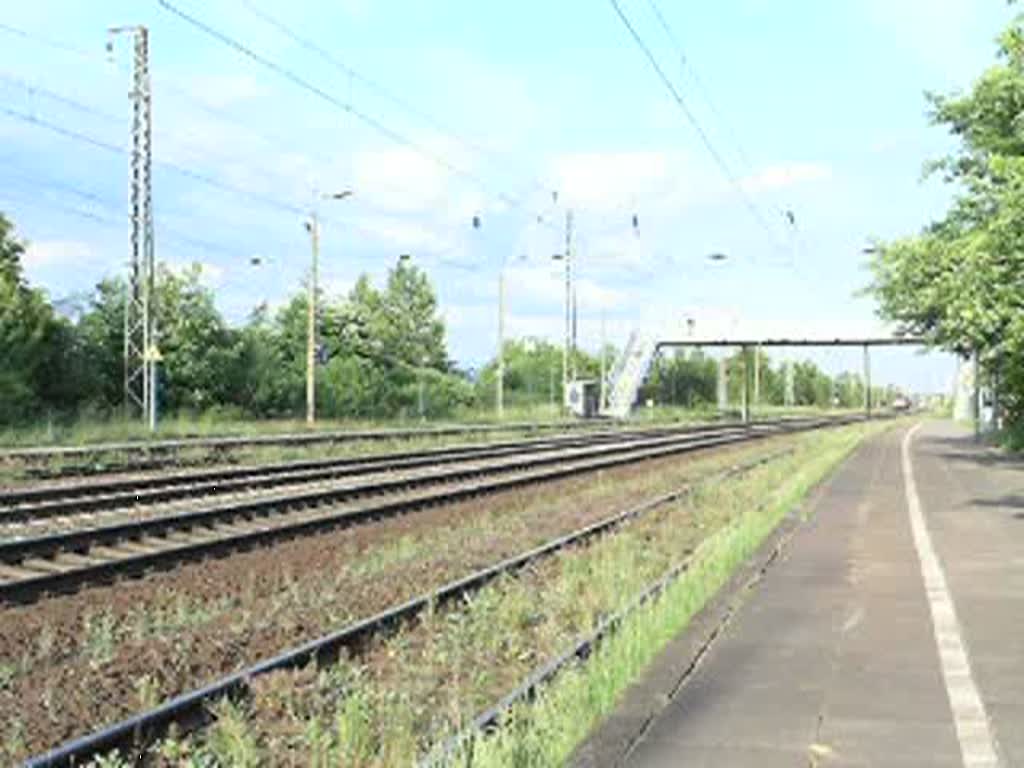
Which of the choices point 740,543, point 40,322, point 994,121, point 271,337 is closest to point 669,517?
point 740,543

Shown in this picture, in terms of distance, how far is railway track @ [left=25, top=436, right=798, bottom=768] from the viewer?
6703 millimetres

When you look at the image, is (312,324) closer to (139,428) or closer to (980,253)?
(139,428)

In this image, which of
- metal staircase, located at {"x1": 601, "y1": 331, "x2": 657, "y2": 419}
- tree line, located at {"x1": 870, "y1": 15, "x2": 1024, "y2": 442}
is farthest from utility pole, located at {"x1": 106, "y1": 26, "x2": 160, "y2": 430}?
Answer: metal staircase, located at {"x1": 601, "y1": 331, "x2": 657, "y2": 419}

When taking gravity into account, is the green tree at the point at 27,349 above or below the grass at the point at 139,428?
above

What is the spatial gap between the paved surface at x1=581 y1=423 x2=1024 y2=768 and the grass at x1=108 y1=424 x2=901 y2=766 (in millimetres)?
379

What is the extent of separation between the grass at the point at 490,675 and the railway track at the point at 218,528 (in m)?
3.73

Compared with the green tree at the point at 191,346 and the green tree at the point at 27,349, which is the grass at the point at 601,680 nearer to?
the green tree at the point at 27,349

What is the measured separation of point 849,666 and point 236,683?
12.7 feet

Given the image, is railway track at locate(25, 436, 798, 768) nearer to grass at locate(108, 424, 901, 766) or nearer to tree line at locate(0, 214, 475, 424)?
grass at locate(108, 424, 901, 766)

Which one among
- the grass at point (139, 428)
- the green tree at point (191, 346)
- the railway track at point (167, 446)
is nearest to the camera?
the railway track at point (167, 446)

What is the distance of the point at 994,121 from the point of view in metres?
32.1

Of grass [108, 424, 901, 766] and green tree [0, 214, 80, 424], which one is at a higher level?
green tree [0, 214, 80, 424]

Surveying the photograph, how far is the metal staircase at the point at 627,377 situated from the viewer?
87.9 m

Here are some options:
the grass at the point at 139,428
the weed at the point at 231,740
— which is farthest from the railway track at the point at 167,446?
the weed at the point at 231,740
